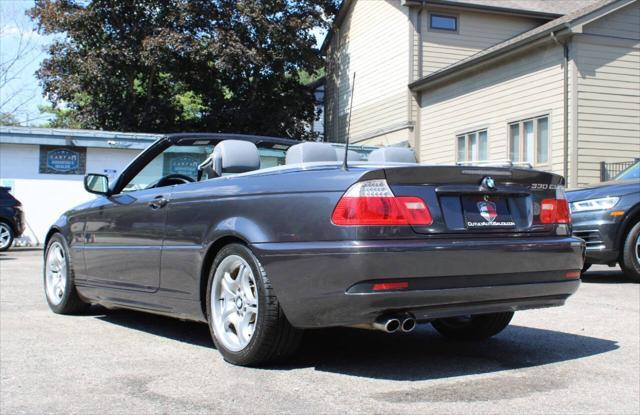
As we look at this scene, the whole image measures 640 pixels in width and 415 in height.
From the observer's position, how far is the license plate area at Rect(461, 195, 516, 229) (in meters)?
3.99

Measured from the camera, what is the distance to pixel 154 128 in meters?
31.7

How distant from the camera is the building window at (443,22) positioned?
72.1 ft

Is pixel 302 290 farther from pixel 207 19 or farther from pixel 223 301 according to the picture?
pixel 207 19

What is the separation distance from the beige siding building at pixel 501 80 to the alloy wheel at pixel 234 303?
12.5 meters

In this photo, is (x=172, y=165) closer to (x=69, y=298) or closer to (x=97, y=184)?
(x=97, y=184)

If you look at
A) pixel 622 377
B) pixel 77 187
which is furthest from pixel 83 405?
pixel 77 187

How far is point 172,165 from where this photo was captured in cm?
579

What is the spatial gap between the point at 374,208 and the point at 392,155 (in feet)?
5.10

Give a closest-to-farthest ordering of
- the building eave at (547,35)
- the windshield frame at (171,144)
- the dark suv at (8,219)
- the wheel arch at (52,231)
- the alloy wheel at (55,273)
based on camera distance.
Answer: the windshield frame at (171,144) < the alloy wheel at (55,273) < the wheel arch at (52,231) < the building eave at (547,35) < the dark suv at (8,219)

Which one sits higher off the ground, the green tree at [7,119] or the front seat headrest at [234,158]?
the green tree at [7,119]

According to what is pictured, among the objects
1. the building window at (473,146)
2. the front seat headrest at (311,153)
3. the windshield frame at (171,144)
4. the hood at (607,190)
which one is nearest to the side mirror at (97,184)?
the windshield frame at (171,144)

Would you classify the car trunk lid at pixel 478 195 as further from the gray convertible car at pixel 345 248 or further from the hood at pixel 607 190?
the hood at pixel 607 190

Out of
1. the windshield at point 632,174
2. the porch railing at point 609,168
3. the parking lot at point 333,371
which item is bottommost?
the parking lot at point 333,371

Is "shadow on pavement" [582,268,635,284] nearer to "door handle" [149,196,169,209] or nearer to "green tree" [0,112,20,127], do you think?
"door handle" [149,196,169,209]
